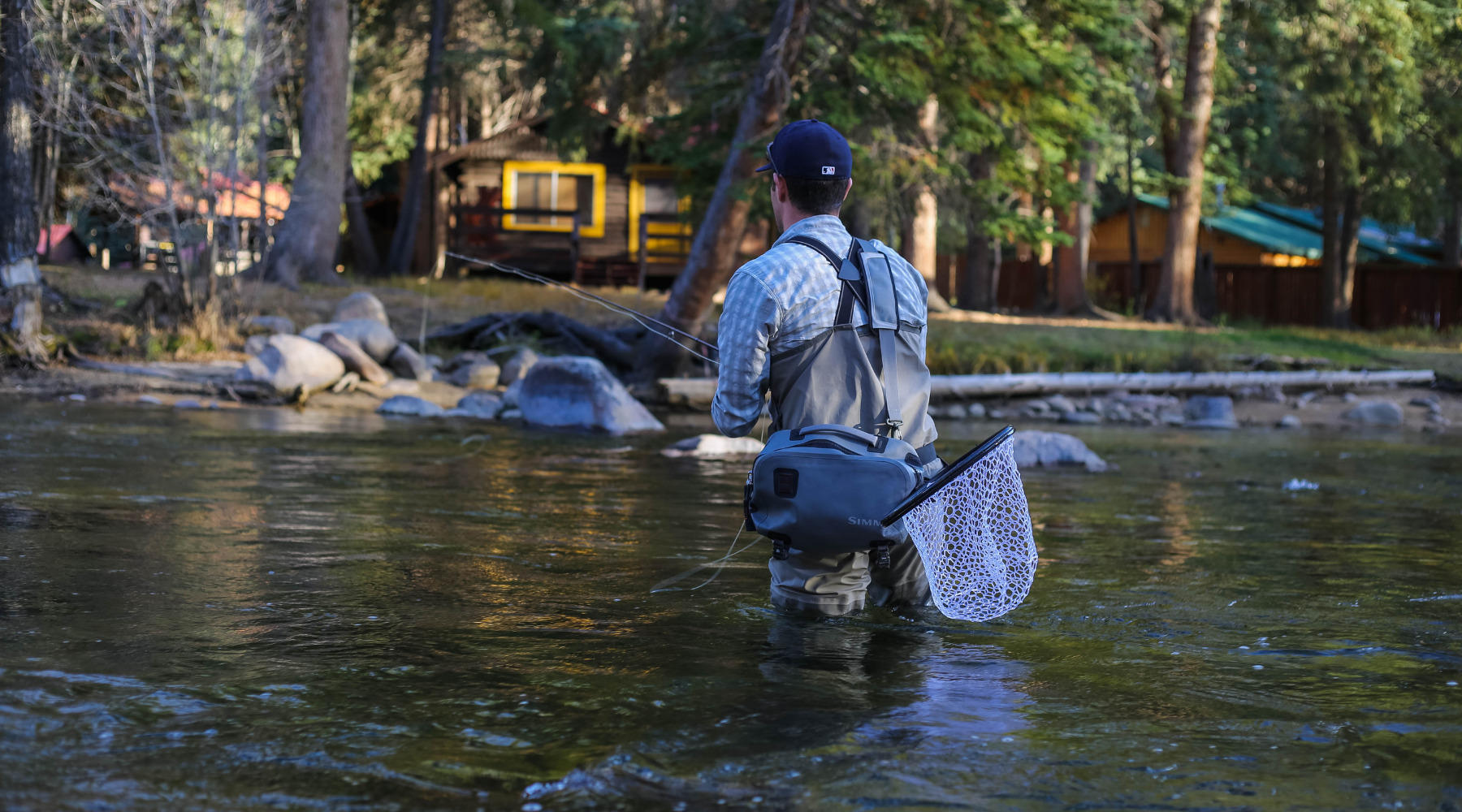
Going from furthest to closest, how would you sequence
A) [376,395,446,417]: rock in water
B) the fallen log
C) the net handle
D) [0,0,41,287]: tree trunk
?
1. [0,0,41,287]: tree trunk
2. the fallen log
3. [376,395,446,417]: rock in water
4. the net handle

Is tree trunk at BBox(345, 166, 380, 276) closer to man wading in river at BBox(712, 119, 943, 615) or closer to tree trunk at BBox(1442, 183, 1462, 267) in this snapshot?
tree trunk at BBox(1442, 183, 1462, 267)

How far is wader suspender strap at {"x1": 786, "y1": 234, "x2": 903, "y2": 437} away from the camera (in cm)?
438

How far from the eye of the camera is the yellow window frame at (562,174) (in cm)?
3306

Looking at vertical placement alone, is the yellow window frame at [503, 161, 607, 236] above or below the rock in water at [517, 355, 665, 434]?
above

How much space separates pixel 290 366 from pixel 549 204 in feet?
62.8

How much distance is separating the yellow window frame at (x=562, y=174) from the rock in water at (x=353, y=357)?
1743 cm

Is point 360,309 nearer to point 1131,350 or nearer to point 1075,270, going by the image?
point 1131,350

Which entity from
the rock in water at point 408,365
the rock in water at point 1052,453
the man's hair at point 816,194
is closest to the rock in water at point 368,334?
the rock in water at point 408,365

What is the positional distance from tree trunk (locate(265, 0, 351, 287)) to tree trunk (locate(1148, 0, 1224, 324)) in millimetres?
15534

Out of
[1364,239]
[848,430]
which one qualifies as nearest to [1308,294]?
[1364,239]

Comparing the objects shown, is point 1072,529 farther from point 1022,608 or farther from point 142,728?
point 142,728

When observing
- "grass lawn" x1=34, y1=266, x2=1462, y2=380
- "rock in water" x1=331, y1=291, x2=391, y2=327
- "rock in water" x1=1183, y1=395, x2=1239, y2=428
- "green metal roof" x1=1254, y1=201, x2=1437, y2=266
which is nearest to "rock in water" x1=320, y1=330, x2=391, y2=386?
"grass lawn" x1=34, y1=266, x2=1462, y2=380

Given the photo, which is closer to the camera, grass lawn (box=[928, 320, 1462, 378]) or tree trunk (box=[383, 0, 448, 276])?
grass lawn (box=[928, 320, 1462, 378])

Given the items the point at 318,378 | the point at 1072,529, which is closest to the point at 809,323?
the point at 1072,529
